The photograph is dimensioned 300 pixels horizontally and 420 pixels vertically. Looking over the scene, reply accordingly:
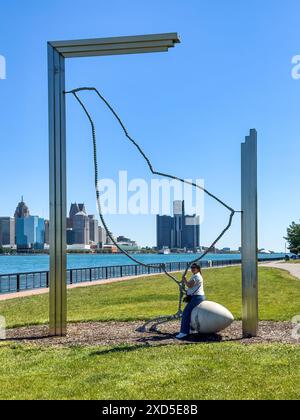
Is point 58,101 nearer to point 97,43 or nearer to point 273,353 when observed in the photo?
point 97,43

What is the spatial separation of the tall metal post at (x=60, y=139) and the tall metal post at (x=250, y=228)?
7.58 ft

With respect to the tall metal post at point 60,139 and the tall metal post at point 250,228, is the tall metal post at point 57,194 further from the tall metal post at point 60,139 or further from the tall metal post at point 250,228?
the tall metal post at point 250,228

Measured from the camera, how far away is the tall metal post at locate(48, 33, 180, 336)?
9555mm

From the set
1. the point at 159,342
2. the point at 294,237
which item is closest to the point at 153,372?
the point at 159,342

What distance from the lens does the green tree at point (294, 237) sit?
79125 mm

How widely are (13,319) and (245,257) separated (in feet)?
19.0

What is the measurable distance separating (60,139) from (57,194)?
3.19 ft

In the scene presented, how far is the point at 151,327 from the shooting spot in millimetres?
9984

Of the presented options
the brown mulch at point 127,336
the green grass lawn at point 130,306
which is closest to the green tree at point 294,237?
the green grass lawn at point 130,306

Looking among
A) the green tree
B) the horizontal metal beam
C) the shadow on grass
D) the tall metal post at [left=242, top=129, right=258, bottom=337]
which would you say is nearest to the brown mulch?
the shadow on grass

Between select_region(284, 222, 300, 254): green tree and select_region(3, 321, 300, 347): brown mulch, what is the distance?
69445mm

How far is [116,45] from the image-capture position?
31.4 ft

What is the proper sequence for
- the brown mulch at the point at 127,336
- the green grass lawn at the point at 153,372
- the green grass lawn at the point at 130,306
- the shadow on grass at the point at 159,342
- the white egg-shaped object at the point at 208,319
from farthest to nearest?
the green grass lawn at the point at 130,306 → the white egg-shaped object at the point at 208,319 → the brown mulch at the point at 127,336 → the shadow on grass at the point at 159,342 → the green grass lawn at the point at 153,372
